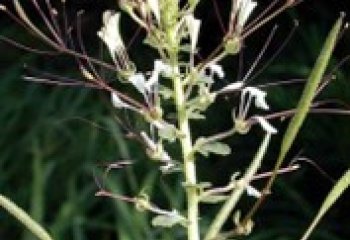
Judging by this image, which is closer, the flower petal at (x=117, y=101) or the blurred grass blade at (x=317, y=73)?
the blurred grass blade at (x=317, y=73)

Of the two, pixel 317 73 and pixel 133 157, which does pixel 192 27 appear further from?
pixel 133 157

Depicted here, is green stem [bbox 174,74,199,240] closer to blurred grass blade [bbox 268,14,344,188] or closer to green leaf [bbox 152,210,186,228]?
green leaf [bbox 152,210,186,228]

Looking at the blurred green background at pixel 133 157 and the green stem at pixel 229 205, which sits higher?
the green stem at pixel 229 205

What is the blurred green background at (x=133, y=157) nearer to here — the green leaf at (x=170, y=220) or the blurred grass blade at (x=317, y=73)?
the green leaf at (x=170, y=220)

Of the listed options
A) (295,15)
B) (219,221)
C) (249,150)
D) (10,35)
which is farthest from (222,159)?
(219,221)

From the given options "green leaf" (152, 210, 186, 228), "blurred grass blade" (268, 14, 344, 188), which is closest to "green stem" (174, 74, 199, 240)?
"green leaf" (152, 210, 186, 228)

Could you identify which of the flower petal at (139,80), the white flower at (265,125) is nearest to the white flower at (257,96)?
the white flower at (265,125)

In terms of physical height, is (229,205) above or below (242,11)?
below

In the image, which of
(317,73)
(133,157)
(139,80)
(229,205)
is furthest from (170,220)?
(133,157)

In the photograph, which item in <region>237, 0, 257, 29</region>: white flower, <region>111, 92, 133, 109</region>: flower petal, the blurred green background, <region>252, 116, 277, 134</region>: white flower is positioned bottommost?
the blurred green background
